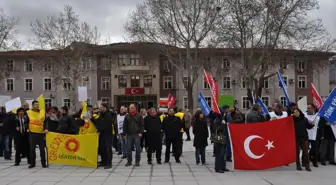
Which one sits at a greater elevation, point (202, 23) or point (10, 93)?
point (202, 23)

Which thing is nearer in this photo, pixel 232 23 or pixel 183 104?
pixel 232 23

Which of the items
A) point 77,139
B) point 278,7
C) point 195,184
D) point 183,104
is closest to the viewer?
point 195,184

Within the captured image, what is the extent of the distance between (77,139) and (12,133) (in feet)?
10.2

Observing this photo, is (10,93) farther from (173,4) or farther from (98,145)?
(98,145)

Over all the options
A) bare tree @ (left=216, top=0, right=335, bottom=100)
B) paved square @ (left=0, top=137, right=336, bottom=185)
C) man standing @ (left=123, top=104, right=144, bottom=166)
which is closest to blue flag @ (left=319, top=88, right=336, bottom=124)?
paved square @ (left=0, top=137, right=336, bottom=185)

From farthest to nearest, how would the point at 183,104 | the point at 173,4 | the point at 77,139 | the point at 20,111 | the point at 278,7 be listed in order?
the point at 183,104
the point at 173,4
the point at 278,7
the point at 20,111
the point at 77,139

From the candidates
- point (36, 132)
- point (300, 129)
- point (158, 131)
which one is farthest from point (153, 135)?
point (300, 129)

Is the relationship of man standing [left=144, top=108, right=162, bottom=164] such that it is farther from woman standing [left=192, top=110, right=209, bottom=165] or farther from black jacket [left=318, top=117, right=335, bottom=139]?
black jacket [left=318, top=117, right=335, bottom=139]

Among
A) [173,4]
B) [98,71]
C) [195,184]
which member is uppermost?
[173,4]

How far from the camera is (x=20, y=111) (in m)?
13.8

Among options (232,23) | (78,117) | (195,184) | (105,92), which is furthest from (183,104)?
(195,184)

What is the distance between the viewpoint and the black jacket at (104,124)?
39.3ft

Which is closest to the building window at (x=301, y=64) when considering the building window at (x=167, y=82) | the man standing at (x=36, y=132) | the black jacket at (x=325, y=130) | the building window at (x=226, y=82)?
the building window at (x=226, y=82)

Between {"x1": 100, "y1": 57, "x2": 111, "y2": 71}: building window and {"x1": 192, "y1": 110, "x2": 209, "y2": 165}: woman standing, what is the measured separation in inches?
1749
